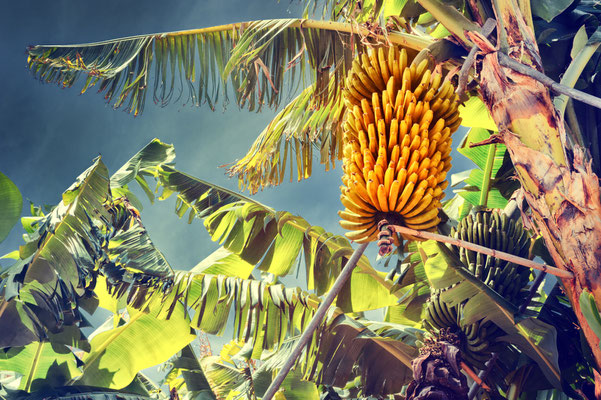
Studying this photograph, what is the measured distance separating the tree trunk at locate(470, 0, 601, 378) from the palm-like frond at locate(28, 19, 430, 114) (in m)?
0.95

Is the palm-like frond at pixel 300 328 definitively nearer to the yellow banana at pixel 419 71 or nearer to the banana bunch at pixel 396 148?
the banana bunch at pixel 396 148

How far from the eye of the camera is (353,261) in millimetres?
2111

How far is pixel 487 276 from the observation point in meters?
2.58

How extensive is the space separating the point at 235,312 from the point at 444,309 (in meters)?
1.51

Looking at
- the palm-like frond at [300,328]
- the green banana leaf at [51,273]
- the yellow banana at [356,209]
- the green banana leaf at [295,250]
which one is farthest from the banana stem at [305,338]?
the green banana leaf at [51,273]

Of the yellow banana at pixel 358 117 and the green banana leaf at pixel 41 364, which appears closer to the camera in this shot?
the yellow banana at pixel 358 117

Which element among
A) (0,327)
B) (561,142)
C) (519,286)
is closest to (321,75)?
(561,142)

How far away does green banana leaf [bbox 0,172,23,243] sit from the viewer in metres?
3.45

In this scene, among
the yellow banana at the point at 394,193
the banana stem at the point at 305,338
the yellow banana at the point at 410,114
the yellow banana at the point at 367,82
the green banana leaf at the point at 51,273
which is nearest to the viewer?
the yellow banana at the point at 394,193

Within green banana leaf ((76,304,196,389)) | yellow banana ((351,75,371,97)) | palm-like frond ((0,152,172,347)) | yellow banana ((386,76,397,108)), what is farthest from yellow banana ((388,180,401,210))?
green banana leaf ((76,304,196,389))

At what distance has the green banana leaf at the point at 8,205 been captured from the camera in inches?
136

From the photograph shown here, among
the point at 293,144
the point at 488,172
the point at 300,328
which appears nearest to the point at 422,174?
the point at 488,172

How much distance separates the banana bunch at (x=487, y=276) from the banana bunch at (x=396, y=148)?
0.96 metres

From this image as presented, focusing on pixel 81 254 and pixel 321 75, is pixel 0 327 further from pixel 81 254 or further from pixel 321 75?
pixel 321 75
